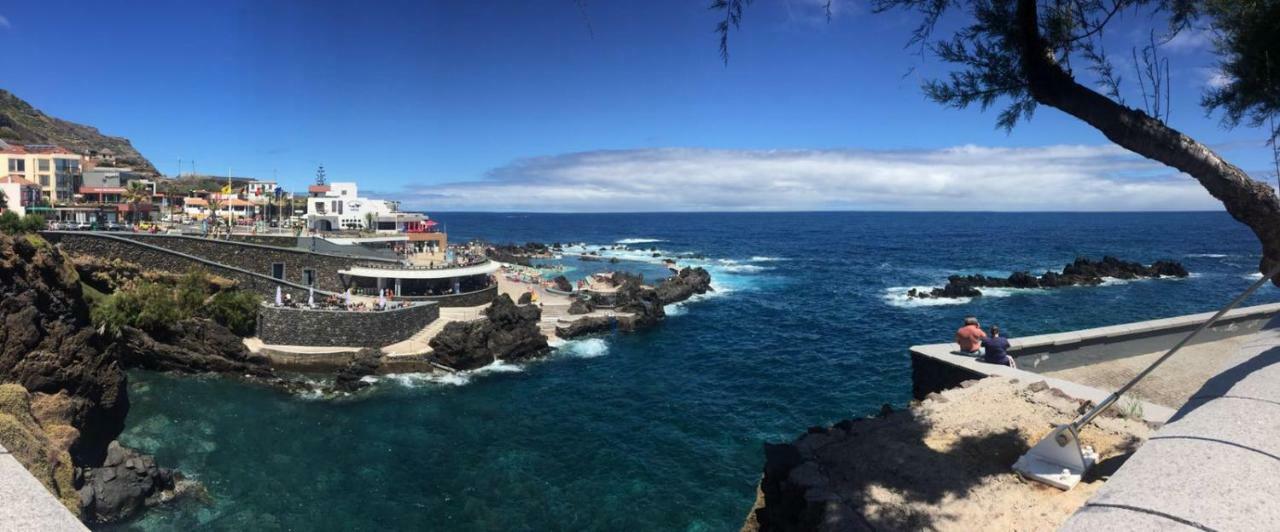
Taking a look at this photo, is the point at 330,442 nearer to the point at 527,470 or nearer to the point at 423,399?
the point at 423,399

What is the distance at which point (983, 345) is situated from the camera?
11211 mm

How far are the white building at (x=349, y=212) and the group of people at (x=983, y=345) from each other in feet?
146

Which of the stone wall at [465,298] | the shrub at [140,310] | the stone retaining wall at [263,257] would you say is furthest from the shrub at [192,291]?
the stone wall at [465,298]

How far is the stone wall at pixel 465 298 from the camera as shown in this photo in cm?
3394

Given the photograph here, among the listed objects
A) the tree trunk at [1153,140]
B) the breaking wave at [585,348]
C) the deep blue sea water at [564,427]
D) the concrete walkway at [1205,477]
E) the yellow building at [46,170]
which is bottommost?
the deep blue sea water at [564,427]

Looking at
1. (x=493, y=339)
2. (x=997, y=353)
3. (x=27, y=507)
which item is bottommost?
(x=493, y=339)

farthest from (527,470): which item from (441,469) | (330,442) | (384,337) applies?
(384,337)

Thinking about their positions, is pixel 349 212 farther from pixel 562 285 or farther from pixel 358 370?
pixel 358 370

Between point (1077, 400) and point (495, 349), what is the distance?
23.2 m

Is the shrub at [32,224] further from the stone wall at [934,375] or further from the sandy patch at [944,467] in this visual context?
the stone wall at [934,375]

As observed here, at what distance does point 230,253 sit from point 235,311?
208 inches

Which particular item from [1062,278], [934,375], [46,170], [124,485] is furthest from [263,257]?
[1062,278]

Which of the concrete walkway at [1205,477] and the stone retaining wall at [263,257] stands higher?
the concrete walkway at [1205,477]

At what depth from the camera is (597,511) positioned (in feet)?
50.2
